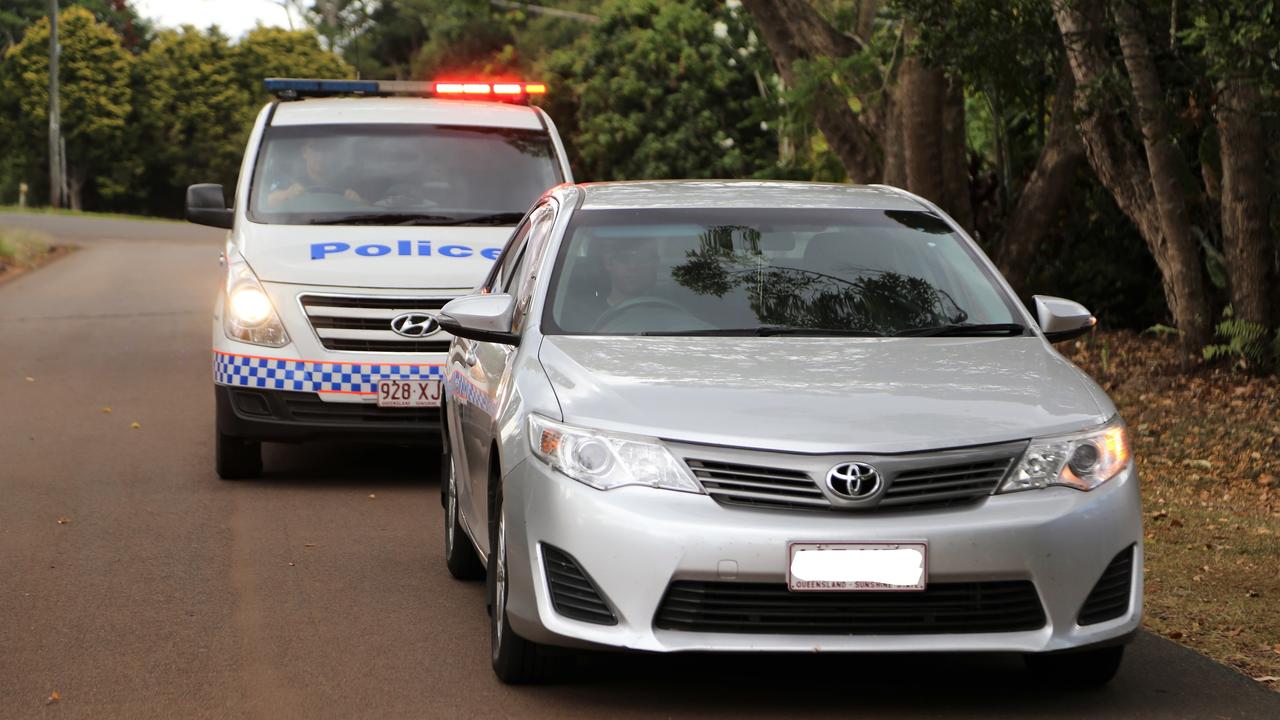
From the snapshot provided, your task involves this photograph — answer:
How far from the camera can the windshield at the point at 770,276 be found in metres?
6.80

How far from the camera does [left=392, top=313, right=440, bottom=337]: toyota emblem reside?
10.7m

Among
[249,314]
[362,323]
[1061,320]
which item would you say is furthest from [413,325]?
[1061,320]

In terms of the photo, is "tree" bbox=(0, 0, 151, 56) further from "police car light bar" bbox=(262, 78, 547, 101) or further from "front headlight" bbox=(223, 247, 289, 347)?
"front headlight" bbox=(223, 247, 289, 347)

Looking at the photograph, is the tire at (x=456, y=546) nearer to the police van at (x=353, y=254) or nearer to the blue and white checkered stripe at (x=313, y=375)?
the police van at (x=353, y=254)

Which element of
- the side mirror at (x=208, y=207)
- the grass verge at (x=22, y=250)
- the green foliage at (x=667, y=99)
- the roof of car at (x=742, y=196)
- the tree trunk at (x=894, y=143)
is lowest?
the grass verge at (x=22, y=250)

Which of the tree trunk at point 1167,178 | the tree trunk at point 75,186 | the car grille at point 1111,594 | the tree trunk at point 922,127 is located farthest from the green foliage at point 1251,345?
the tree trunk at point 75,186

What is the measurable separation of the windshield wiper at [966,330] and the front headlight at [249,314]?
4863mm

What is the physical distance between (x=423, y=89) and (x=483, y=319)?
7.04 meters

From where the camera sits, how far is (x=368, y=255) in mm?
10992

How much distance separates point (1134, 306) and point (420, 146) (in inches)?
378

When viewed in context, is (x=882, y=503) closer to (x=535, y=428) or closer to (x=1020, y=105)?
(x=535, y=428)

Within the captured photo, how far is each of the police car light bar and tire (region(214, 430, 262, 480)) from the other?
3101 millimetres

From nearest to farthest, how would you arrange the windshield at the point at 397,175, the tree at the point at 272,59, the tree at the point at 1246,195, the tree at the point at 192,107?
the windshield at the point at 397,175 < the tree at the point at 1246,195 < the tree at the point at 192,107 < the tree at the point at 272,59

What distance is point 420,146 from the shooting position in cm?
1223
